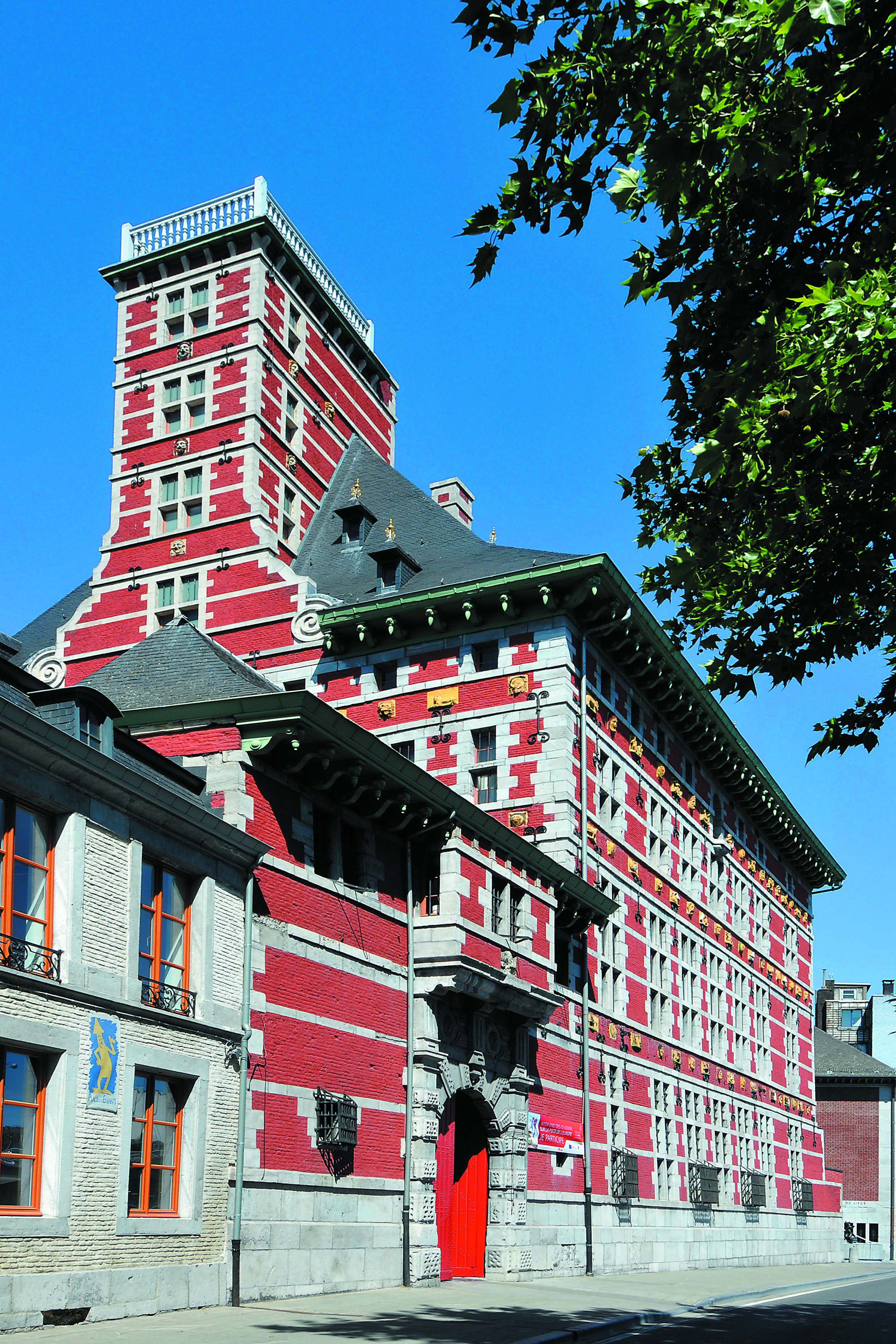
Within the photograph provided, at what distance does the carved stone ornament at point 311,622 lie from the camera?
120 ft

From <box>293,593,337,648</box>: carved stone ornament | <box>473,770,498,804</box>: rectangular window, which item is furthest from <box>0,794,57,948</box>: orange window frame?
<box>293,593,337,648</box>: carved stone ornament

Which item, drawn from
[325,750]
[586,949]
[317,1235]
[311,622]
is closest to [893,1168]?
[586,949]

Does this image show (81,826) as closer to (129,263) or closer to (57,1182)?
(57,1182)

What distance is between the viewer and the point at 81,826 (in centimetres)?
1641

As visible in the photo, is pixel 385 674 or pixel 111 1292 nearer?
pixel 111 1292

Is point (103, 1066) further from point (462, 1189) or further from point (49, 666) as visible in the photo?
point (49, 666)

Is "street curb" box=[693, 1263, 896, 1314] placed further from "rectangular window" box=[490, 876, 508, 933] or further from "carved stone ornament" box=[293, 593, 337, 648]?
"carved stone ornament" box=[293, 593, 337, 648]

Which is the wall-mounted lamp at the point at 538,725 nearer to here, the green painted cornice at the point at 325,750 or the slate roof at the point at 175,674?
the green painted cornice at the point at 325,750

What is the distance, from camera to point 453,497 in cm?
4669

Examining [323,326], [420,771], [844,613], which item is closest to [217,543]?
[323,326]

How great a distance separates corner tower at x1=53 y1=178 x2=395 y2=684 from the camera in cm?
3831

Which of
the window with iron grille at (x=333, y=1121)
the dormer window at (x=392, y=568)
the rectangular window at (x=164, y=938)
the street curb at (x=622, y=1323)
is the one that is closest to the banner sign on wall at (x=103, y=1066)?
the rectangular window at (x=164, y=938)

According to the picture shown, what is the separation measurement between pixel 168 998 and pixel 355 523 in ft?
78.4

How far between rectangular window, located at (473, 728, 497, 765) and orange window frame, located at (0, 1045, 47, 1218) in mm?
19548
